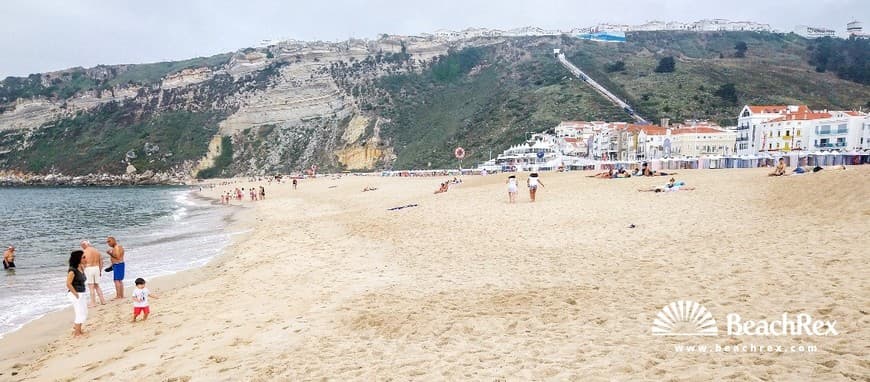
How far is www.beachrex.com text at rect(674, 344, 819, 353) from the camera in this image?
14.5 ft

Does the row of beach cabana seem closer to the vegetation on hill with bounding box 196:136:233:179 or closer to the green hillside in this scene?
the green hillside

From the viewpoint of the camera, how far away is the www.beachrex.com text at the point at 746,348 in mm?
4434

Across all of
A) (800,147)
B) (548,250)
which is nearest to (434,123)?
(800,147)

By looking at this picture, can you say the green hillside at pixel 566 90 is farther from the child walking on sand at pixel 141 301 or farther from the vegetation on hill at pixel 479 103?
the child walking on sand at pixel 141 301

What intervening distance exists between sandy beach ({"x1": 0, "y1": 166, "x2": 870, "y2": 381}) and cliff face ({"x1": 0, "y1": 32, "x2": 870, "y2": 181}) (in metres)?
56.5

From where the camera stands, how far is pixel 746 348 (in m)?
4.61

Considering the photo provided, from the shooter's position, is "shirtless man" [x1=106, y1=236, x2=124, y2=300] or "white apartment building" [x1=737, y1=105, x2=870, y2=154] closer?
"shirtless man" [x1=106, y1=236, x2=124, y2=300]

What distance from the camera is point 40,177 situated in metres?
99.1

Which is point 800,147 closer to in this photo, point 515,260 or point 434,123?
point 515,260
